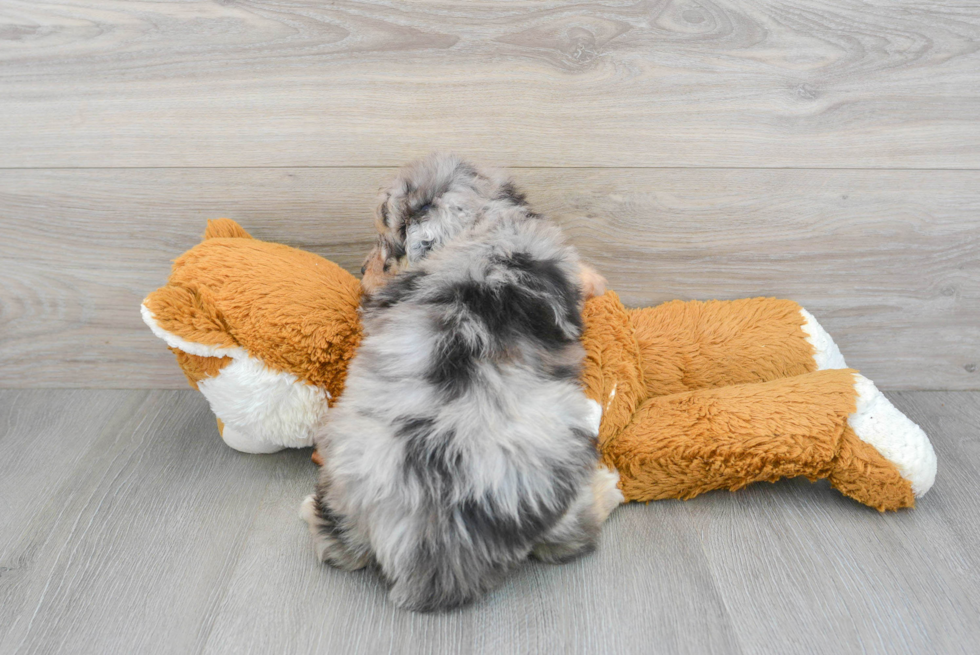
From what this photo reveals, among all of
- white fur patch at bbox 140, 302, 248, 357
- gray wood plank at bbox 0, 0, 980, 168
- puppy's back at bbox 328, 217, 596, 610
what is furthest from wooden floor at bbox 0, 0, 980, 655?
white fur patch at bbox 140, 302, 248, 357

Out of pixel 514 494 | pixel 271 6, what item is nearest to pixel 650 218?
pixel 514 494

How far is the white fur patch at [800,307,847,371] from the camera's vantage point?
1.13 metres

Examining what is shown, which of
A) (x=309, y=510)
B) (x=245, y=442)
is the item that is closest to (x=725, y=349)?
(x=309, y=510)

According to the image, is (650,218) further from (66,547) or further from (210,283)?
(66,547)

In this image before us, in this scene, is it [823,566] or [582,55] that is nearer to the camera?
[823,566]

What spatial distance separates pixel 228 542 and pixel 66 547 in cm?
24

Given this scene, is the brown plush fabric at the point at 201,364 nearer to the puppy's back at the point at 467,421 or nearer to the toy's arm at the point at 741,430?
the puppy's back at the point at 467,421

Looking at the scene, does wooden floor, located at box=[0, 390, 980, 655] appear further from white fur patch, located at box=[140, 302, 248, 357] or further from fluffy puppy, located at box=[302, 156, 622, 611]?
white fur patch, located at box=[140, 302, 248, 357]

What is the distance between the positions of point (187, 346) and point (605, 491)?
0.66 m

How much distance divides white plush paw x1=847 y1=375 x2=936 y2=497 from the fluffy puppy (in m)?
0.41

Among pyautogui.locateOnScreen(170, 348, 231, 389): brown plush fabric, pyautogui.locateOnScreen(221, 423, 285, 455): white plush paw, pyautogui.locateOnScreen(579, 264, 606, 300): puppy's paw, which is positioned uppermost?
pyautogui.locateOnScreen(579, 264, 606, 300): puppy's paw

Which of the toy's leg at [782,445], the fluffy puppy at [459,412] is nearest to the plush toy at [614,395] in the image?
the toy's leg at [782,445]

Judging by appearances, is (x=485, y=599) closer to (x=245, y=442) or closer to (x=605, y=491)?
(x=605, y=491)

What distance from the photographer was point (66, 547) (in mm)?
979
